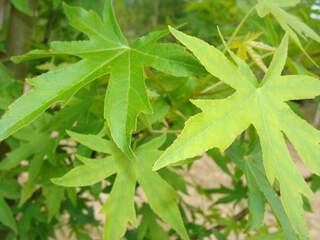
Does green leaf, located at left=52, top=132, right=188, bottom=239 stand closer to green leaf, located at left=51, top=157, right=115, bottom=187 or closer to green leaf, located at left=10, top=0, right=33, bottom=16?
green leaf, located at left=51, top=157, right=115, bottom=187

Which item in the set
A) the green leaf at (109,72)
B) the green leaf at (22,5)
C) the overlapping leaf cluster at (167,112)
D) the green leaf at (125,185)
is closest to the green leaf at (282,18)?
the overlapping leaf cluster at (167,112)

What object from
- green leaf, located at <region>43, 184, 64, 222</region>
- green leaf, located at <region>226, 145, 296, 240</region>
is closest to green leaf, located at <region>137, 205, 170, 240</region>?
green leaf, located at <region>43, 184, 64, 222</region>

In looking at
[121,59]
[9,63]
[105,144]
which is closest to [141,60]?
[121,59]

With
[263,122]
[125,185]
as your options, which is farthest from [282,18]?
[125,185]

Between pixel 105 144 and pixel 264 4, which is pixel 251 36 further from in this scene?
pixel 105 144

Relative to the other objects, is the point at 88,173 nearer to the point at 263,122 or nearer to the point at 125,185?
the point at 125,185
